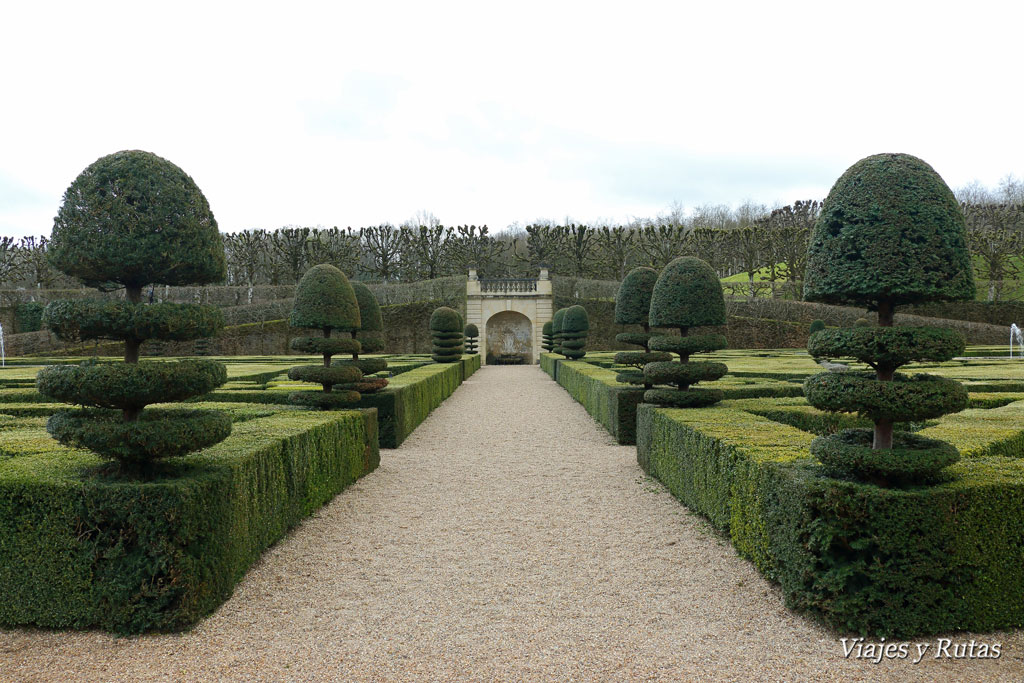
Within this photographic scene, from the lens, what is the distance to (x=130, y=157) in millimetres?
4859

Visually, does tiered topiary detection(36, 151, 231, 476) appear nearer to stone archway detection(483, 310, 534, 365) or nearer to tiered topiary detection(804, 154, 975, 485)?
tiered topiary detection(804, 154, 975, 485)

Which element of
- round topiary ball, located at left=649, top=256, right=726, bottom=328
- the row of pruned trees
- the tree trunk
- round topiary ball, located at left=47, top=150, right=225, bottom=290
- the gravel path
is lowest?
the gravel path

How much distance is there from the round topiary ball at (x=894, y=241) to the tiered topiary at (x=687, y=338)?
3959 mm

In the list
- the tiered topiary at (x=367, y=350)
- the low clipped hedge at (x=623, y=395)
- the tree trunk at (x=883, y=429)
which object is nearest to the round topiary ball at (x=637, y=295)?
the low clipped hedge at (x=623, y=395)

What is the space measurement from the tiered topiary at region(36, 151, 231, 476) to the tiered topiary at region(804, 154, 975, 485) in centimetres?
401

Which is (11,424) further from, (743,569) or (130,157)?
(743,569)

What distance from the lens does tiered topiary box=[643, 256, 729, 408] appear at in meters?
8.62

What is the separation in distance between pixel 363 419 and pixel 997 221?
5110 centimetres

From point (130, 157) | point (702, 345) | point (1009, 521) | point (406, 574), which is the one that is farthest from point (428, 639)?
point (702, 345)

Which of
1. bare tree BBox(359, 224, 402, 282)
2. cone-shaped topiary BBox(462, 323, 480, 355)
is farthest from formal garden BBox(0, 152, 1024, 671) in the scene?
bare tree BBox(359, 224, 402, 282)

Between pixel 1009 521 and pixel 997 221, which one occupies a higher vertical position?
pixel 997 221

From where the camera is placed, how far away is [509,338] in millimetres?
39656

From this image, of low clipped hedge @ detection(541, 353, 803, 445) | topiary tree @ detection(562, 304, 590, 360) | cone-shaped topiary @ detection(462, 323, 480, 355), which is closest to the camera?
low clipped hedge @ detection(541, 353, 803, 445)

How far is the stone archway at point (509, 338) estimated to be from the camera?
3900cm
